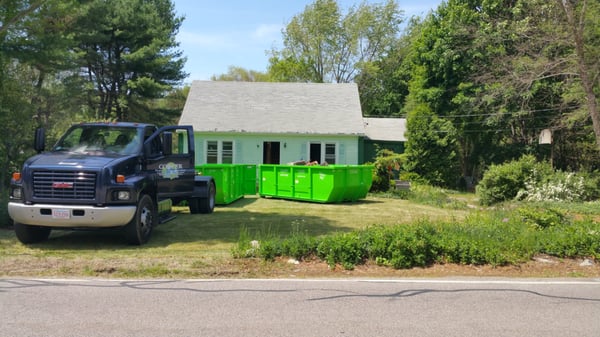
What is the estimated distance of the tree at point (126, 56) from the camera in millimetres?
32594

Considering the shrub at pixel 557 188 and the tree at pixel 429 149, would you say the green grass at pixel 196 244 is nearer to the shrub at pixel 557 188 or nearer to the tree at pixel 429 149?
the shrub at pixel 557 188

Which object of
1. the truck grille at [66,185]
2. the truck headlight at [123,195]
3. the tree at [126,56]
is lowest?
the truck headlight at [123,195]

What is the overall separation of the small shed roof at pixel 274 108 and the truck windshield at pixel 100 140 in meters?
15.5

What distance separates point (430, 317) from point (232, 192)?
513 inches

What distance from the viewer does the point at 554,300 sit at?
630 centimetres

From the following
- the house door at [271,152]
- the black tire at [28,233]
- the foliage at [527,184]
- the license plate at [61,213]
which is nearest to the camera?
the license plate at [61,213]

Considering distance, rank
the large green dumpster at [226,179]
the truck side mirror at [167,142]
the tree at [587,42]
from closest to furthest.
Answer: the truck side mirror at [167,142] < the large green dumpster at [226,179] < the tree at [587,42]

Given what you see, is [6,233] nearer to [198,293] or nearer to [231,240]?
[231,240]

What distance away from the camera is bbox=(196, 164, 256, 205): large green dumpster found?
55.3 ft

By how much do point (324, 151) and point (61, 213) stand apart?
730 inches

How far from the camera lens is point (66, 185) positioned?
926 cm

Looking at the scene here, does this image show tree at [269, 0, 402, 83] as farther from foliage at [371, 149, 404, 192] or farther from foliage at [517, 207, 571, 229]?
foliage at [517, 207, 571, 229]

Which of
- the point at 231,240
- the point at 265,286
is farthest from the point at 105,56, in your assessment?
the point at 265,286

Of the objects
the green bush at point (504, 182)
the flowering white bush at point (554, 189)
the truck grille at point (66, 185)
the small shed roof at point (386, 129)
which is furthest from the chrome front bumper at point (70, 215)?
the small shed roof at point (386, 129)
